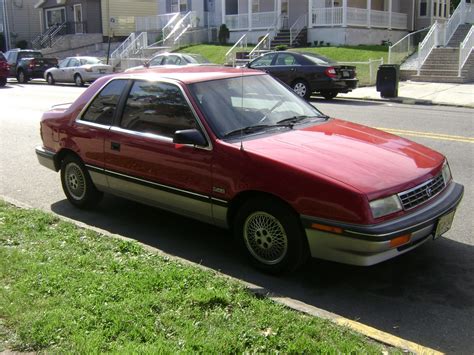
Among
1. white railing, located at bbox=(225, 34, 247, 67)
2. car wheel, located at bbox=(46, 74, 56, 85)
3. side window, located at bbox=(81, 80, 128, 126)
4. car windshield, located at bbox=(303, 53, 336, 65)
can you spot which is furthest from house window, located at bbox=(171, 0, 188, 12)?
side window, located at bbox=(81, 80, 128, 126)

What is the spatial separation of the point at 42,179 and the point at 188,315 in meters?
5.03

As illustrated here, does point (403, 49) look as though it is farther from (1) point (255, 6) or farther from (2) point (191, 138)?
(2) point (191, 138)

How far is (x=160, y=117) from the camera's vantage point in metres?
5.27

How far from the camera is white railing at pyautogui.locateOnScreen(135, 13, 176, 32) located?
126 ft

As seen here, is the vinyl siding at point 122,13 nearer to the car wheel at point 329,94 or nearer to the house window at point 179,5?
the house window at point 179,5

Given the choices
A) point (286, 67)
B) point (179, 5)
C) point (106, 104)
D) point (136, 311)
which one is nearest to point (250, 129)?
point (106, 104)

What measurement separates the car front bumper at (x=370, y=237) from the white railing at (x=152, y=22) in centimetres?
3593

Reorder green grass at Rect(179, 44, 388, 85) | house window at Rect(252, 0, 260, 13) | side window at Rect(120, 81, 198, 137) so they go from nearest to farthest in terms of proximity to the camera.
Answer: side window at Rect(120, 81, 198, 137) → green grass at Rect(179, 44, 388, 85) → house window at Rect(252, 0, 260, 13)

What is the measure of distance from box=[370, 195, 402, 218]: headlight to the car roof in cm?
210

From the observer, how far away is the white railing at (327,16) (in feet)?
97.5

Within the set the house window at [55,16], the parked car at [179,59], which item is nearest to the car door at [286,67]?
the parked car at [179,59]

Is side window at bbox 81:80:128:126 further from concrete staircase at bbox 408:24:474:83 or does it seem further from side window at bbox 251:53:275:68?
concrete staircase at bbox 408:24:474:83

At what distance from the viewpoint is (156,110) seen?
534 centimetres

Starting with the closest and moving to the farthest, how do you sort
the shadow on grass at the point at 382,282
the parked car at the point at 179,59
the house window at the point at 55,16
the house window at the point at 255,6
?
the shadow on grass at the point at 382,282 < the parked car at the point at 179,59 < the house window at the point at 255,6 < the house window at the point at 55,16
